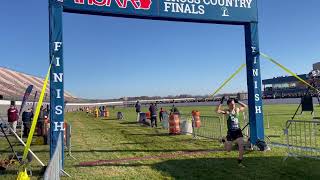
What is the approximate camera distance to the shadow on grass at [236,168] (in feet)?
31.8

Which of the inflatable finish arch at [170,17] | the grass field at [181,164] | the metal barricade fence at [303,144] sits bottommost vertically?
the grass field at [181,164]

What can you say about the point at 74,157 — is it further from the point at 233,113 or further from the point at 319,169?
the point at 319,169

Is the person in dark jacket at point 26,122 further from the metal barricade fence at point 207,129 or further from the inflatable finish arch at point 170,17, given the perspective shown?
the inflatable finish arch at point 170,17

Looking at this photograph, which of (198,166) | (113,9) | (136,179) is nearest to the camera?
(136,179)

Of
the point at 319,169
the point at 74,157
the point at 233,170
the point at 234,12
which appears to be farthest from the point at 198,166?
the point at 234,12

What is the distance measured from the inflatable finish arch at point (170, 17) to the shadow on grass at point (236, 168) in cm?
236

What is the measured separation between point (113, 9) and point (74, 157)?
207 inches

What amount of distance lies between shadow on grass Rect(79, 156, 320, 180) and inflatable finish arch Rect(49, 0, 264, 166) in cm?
Answer: 236

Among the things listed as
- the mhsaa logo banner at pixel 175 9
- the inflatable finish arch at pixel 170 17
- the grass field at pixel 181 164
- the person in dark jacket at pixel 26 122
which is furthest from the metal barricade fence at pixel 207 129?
the person in dark jacket at pixel 26 122

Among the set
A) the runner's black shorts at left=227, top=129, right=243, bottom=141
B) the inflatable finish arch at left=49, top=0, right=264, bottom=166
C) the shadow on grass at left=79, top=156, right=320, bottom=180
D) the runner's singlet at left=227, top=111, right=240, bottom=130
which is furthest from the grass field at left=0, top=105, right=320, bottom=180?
the inflatable finish arch at left=49, top=0, right=264, bottom=166

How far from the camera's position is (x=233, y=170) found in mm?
10492

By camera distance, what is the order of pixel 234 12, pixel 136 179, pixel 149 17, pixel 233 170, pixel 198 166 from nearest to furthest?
pixel 136 179 < pixel 233 170 < pixel 198 166 < pixel 149 17 < pixel 234 12

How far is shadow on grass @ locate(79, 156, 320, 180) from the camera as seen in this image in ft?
31.8

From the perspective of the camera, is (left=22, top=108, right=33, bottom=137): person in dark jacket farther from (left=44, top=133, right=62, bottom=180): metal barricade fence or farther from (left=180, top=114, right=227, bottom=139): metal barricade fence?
(left=44, top=133, right=62, bottom=180): metal barricade fence
